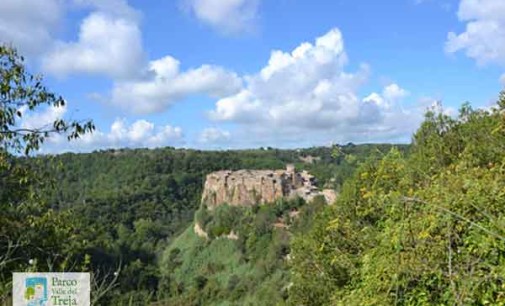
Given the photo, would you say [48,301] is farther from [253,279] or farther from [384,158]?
[253,279]

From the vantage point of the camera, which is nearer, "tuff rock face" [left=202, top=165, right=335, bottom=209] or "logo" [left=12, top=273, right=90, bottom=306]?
"logo" [left=12, top=273, right=90, bottom=306]

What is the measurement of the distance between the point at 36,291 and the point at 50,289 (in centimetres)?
10

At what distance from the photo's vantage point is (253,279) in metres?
56.6

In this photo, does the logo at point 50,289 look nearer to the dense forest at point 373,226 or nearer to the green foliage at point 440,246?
the dense forest at point 373,226

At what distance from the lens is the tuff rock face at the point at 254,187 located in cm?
7162

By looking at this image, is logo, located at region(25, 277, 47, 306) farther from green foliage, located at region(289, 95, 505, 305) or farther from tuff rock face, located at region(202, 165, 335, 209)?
tuff rock face, located at region(202, 165, 335, 209)

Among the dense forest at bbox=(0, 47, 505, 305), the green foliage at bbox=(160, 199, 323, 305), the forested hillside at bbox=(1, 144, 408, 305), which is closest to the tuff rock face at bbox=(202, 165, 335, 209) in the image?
the green foliage at bbox=(160, 199, 323, 305)

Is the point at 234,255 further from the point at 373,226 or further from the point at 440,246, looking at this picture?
the point at 440,246

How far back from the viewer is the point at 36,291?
12.6 feet

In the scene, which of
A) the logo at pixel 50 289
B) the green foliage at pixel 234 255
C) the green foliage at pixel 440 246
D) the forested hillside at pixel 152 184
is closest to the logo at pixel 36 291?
the logo at pixel 50 289

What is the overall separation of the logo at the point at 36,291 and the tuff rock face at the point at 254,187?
209 ft

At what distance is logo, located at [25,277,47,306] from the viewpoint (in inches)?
150

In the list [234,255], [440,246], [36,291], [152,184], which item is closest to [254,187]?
[234,255]

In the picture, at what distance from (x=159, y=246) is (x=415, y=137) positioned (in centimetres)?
6862
